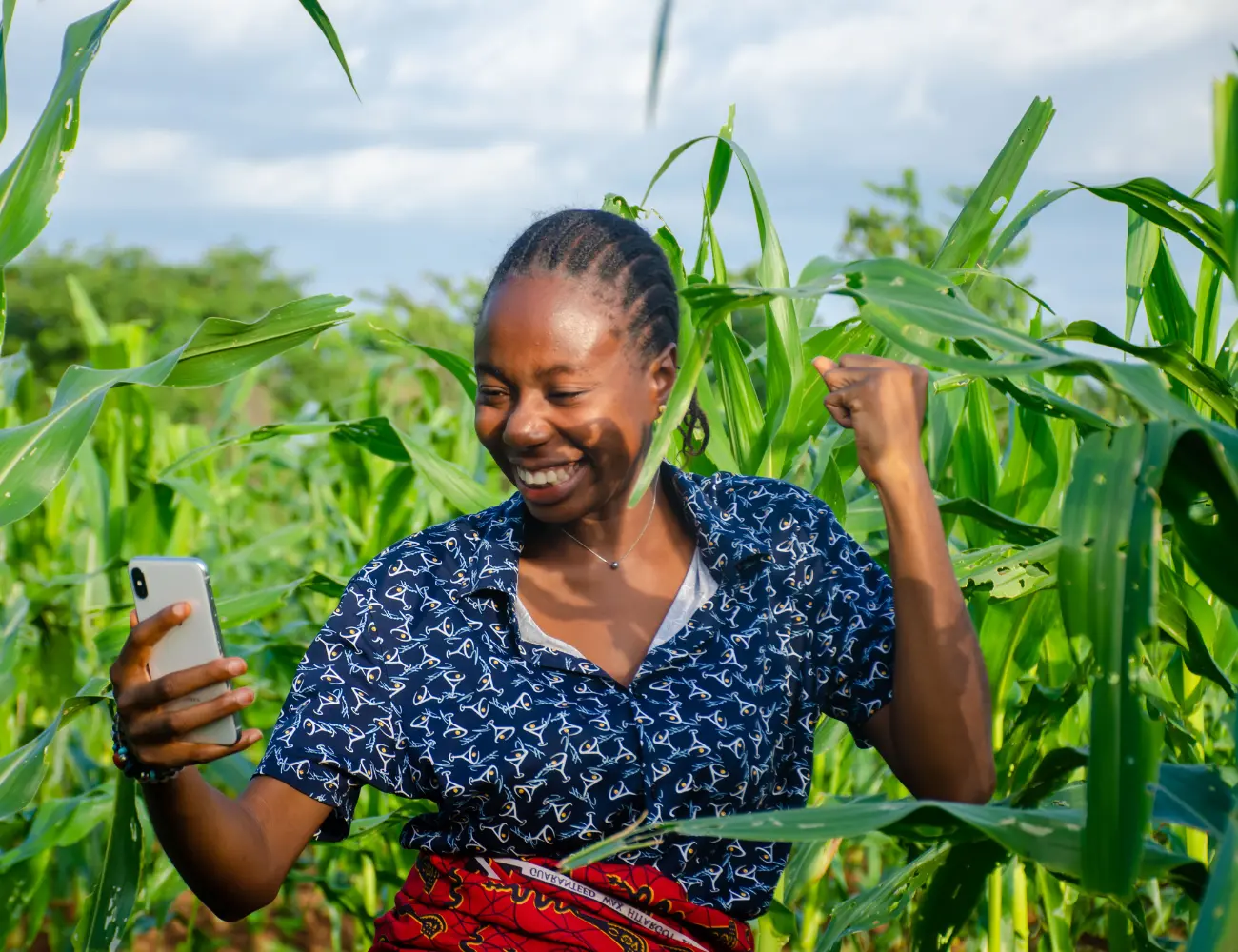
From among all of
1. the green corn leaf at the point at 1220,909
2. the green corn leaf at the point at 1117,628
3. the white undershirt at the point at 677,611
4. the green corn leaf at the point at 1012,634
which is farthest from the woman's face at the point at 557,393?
the green corn leaf at the point at 1220,909

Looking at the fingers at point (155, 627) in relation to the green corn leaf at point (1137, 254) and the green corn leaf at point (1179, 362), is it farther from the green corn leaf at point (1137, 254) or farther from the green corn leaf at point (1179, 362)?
the green corn leaf at point (1137, 254)

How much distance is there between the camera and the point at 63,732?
271 cm

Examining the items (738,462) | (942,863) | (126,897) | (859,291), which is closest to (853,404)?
(859,291)

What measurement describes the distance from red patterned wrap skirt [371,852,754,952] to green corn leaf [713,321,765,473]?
2.01 feet

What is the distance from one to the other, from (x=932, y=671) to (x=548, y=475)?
426mm

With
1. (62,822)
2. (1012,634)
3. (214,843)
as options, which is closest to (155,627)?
(214,843)

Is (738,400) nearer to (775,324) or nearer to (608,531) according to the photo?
(775,324)

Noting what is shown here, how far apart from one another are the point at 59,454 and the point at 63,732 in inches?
72.4

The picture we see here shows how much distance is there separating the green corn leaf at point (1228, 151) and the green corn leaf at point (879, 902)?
23.4 inches

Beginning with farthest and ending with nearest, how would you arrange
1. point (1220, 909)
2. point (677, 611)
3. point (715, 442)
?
1. point (715, 442)
2. point (677, 611)
3. point (1220, 909)

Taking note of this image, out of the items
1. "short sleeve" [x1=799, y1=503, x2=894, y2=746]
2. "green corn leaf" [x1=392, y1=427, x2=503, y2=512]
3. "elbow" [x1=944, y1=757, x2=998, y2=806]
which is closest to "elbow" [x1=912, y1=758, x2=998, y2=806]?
"elbow" [x1=944, y1=757, x2=998, y2=806]

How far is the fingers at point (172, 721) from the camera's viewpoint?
37.6 inches

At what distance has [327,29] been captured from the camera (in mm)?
1159

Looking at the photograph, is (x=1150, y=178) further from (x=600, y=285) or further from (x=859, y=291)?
(x=600, y=285)
